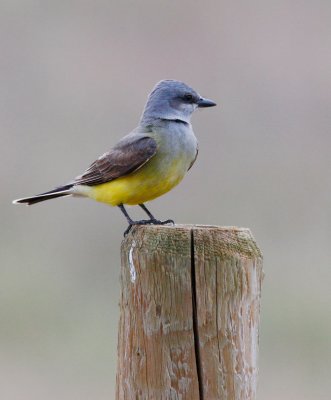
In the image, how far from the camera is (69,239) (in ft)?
40.3

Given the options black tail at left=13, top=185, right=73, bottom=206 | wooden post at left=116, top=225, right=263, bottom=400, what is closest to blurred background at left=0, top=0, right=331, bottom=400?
black tail at left=13, top=185, right=73, bottom=206

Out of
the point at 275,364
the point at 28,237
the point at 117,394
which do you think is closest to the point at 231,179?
the point at 28,237

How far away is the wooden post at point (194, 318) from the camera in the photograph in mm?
4527

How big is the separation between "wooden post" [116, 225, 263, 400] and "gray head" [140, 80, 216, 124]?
104 inches

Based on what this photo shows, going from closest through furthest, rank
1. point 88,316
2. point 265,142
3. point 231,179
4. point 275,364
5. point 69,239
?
point 275,364, point 88,316, point 69,239, point 231,179, point 265,142

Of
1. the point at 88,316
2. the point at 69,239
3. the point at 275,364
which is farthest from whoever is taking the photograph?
the point at 69,239

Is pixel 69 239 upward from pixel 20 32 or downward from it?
downward

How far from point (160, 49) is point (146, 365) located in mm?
14368

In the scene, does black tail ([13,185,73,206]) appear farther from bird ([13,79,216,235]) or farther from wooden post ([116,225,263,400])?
wooden post ([116,225,263,400])

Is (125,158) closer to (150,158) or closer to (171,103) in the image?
(150,158)

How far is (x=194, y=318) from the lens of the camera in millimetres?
4523

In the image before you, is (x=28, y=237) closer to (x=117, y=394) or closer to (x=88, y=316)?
(x=88, y=316)

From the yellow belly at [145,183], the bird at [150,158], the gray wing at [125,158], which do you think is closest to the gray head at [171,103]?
the bird at [150,158]

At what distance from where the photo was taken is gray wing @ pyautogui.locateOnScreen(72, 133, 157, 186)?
6.83m
